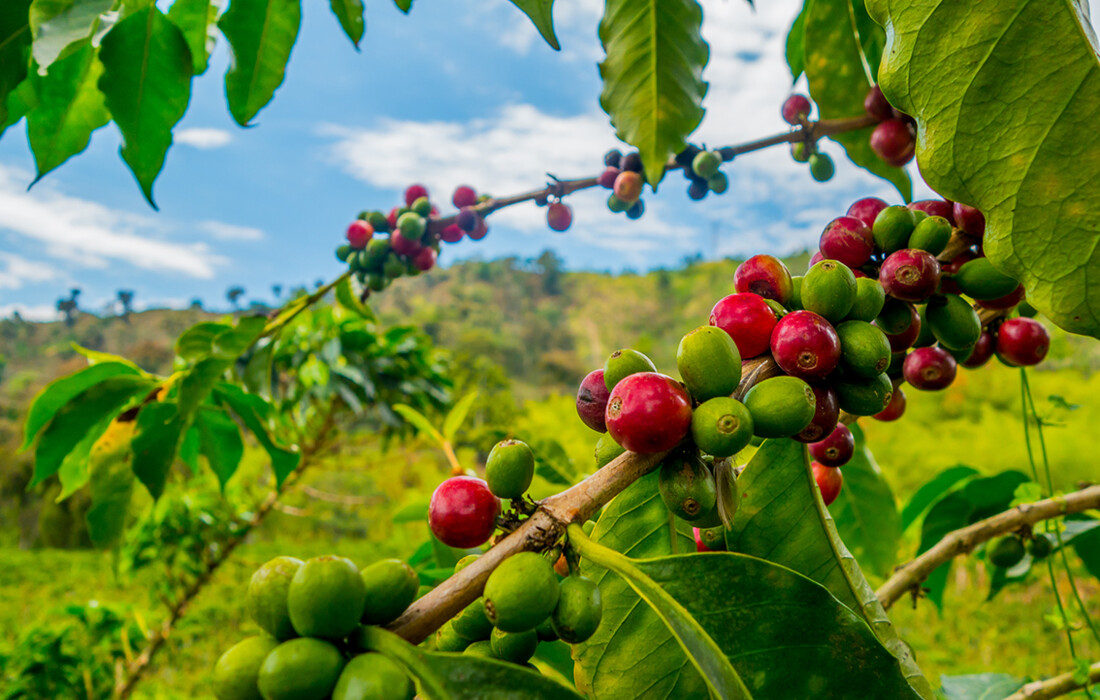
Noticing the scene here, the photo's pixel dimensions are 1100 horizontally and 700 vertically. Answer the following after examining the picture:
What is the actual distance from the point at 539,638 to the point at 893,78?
45 cm

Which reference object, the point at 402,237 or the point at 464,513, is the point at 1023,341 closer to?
the point at 464,513

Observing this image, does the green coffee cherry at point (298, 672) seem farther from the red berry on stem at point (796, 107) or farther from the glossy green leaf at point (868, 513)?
the red berry on stem at point (796, 107)

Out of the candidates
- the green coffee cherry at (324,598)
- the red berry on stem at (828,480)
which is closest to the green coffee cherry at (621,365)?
the green coffee cherry at (324,598)

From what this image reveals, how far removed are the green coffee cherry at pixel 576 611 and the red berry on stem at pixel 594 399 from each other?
134mm

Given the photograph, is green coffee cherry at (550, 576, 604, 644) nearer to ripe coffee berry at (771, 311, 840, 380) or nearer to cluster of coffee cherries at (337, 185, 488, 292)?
ripe coffee berry at (771, 311, 840, 380)

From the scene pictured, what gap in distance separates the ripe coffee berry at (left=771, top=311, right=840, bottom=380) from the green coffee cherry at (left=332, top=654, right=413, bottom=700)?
0.30m

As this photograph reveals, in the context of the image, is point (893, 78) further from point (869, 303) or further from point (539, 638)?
point (539, 638)

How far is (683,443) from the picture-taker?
42 centimetres

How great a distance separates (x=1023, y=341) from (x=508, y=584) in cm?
65

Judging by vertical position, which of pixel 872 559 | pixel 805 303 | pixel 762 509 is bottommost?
pixel 872 559

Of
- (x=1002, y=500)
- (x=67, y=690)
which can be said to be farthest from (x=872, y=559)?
(x=67, y=690)

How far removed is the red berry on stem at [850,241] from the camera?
571mm

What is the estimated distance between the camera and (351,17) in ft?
2.59

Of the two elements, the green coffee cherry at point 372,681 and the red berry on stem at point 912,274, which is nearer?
the green coffee cherry at point 372,681
